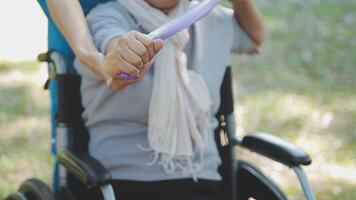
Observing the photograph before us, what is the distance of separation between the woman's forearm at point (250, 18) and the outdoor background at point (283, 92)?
1243 mm

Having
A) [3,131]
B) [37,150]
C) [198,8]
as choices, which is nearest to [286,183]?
[37,150]

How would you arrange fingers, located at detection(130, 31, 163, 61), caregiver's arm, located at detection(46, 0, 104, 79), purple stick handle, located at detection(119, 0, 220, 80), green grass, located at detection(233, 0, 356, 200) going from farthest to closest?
green grass, located at detection(233, 0, 356, 200), caregiver's arm, located at detection(46, 0, 104, 79), purple stick handle, located at detection(119, 0, 220, 80), fingers, located at detection(130, 31, 163, 61)

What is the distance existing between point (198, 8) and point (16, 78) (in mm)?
3210

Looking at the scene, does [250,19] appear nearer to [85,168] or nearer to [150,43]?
[85,168]

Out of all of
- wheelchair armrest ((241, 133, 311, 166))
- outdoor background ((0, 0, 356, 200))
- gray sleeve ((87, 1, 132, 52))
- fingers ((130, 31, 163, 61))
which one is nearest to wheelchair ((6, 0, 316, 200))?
wheelchair armrest ((241, 133, 311, 166))

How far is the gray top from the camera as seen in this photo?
2.41m

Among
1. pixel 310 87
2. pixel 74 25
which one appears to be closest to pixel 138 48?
pixel 74 25

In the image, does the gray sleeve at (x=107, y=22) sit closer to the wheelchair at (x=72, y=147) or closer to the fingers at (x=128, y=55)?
the wheelchair at (x=72, y=147)

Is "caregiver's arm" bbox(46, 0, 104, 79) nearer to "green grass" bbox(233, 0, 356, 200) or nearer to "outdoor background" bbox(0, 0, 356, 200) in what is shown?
"outdoor background" bbox(0, 0, 356, 200)

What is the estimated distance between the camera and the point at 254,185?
2.69m

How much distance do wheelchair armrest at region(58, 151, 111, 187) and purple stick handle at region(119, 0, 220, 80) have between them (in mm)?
506

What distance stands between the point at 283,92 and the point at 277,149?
237 cm

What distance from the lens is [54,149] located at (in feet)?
8.68

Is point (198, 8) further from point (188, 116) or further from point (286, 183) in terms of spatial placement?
point (286, 183)
